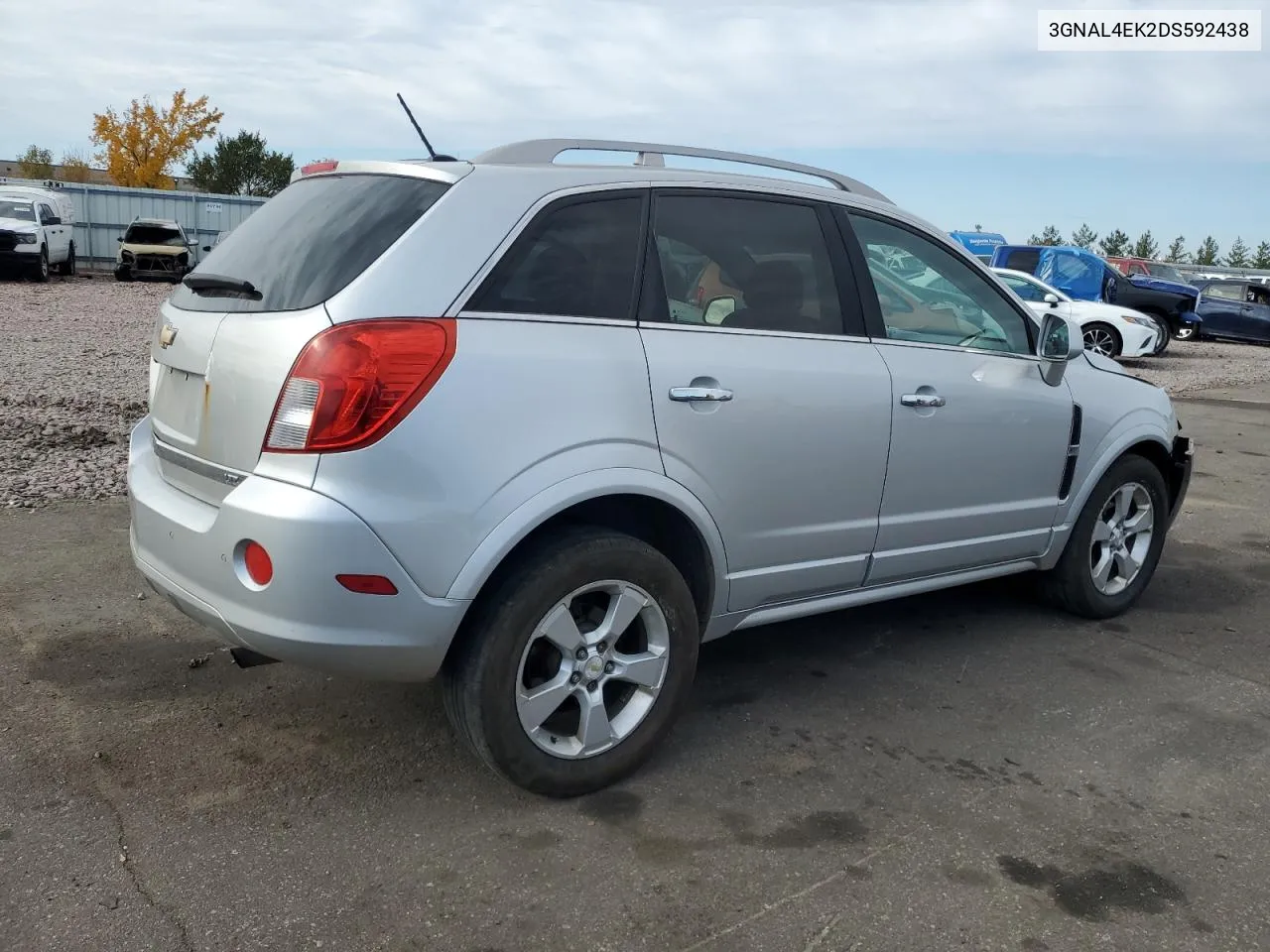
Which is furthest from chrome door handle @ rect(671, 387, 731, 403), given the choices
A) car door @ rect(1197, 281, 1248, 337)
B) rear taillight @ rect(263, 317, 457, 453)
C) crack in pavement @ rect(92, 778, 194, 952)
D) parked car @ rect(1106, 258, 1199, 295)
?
car door @ rect(1197, 281, 1248, 337)

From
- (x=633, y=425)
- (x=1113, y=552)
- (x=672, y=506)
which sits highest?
(x=633, y=425)

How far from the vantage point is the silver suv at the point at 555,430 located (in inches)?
115

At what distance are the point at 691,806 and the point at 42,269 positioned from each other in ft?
76.0

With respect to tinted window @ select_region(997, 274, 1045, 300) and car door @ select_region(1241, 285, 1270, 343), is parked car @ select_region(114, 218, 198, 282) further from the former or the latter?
car door @ select_region(1241, 285, 1270, 343)

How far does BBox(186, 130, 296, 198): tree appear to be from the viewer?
183ft

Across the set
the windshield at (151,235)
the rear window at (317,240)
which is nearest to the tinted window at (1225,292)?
the windshield at (151,235)

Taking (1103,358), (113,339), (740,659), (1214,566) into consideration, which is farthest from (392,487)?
(113,339)

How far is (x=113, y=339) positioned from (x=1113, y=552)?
40.2 feet

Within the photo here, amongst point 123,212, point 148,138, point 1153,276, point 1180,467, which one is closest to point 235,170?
point 148,138

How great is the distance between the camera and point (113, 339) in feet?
45.7

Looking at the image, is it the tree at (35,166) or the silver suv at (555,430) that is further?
the tree at (35,166)

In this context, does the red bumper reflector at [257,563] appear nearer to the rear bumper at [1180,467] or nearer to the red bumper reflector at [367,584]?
the red bumper reflector at [367,584]

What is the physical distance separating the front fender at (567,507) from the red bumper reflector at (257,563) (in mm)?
453

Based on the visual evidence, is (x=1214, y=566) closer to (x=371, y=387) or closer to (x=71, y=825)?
(x=371, y=387)
